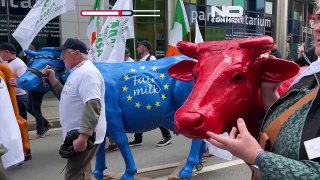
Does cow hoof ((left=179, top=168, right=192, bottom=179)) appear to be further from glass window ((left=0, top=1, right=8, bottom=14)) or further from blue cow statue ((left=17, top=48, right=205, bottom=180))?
glass window ((left=0, top=1, right=8, bottom=14))

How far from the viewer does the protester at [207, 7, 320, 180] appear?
1.28 meters

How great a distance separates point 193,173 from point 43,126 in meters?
4.10

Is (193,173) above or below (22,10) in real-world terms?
below

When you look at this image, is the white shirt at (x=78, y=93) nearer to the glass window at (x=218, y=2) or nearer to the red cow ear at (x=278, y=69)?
the red cow ear at (x=278, y=69)

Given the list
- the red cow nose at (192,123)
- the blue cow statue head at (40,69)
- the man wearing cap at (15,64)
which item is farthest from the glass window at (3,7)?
the red cow nose at (192,123)

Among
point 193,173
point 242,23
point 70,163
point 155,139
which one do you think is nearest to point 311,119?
point 70,163

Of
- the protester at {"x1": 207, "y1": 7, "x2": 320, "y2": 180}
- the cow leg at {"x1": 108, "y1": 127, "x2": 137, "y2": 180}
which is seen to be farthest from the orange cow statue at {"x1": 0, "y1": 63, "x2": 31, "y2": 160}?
the protester at {"x1": 207, "y1": 7, "x2": 320, "y2": 180}

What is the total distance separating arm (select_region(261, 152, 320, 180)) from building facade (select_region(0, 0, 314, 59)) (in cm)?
602

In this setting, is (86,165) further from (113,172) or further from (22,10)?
(22,10)

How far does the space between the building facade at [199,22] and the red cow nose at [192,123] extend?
5603 mm

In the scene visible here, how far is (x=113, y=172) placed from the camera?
5.96 meters

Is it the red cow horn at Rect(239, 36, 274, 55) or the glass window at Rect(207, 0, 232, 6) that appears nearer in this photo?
the red cow horn at Rect(239, 36, 274, 55)

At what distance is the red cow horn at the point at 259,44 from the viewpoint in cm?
207

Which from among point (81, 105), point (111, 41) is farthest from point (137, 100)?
point (111, 41)
